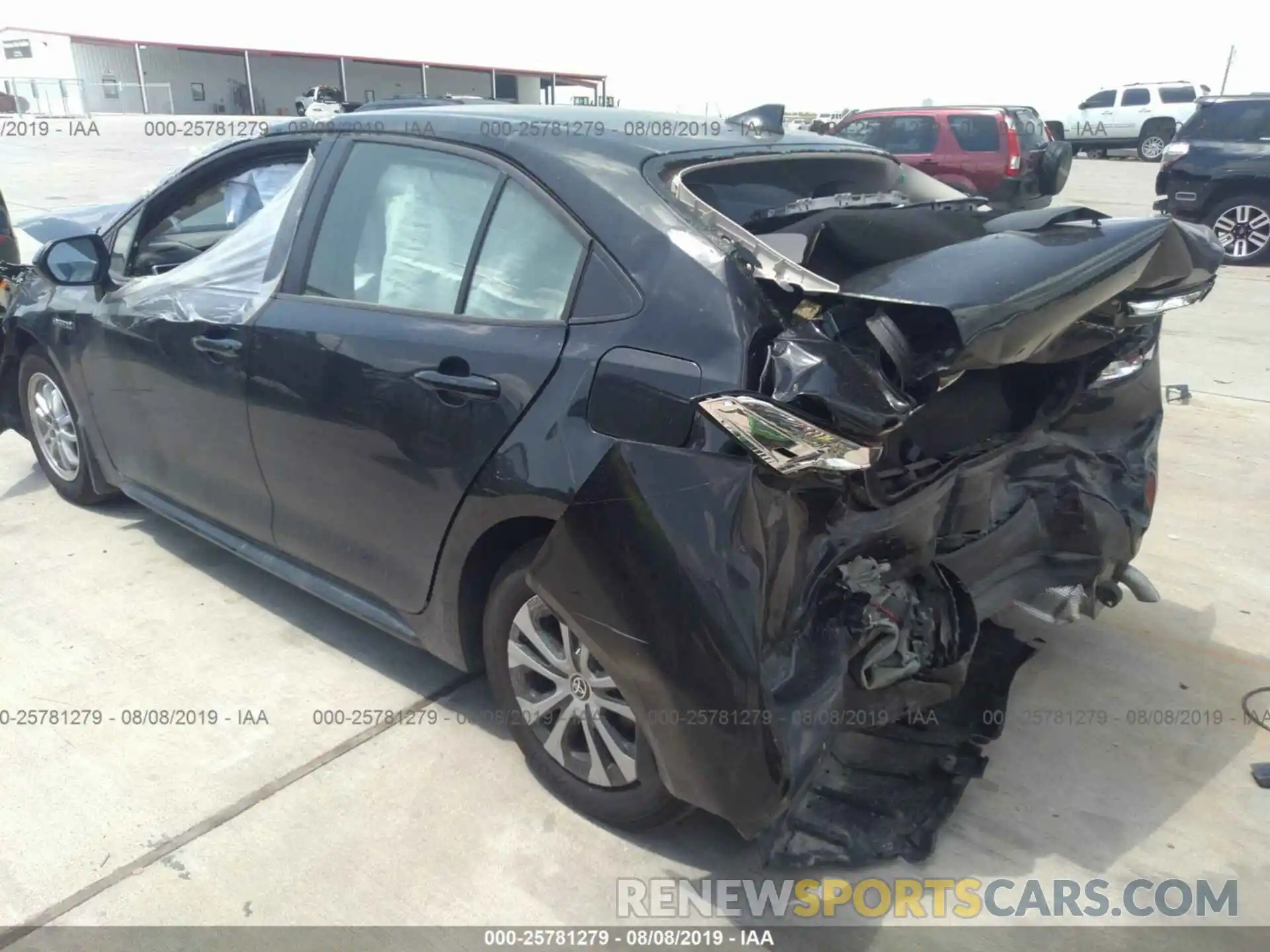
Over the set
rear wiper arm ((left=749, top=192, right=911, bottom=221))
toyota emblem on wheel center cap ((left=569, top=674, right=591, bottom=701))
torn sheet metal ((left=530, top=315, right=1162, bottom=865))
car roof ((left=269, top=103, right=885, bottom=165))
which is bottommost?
toyota emblem on wheel center cap ((left=569, top=674, right=591, bottom=701))

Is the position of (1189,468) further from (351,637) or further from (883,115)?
(883,115)

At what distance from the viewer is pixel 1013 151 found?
14188mm

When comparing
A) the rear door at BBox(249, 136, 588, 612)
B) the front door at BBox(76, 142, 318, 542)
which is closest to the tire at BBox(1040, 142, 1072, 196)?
the front door at BBox(76, 142, 318, 542)

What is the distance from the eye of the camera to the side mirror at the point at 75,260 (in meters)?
4.00

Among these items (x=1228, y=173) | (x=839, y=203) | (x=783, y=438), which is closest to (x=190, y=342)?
(x=839, y=203)

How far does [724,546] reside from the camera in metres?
2.15

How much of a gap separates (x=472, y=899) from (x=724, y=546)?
1.12m

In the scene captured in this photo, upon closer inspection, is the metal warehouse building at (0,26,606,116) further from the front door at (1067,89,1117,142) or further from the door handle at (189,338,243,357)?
the door handle at (189,338,243,357)

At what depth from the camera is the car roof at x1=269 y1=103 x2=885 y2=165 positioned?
277cm

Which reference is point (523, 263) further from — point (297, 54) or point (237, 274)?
point (297, 54)

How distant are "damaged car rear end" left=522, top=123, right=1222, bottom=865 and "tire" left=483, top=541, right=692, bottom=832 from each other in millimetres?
128

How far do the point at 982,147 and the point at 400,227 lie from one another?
13262 mm

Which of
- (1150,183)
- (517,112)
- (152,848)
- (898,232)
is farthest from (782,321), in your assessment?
(1150,183)

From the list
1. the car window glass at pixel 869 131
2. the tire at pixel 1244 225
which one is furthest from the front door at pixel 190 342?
the car window glass at pixel 869 131
